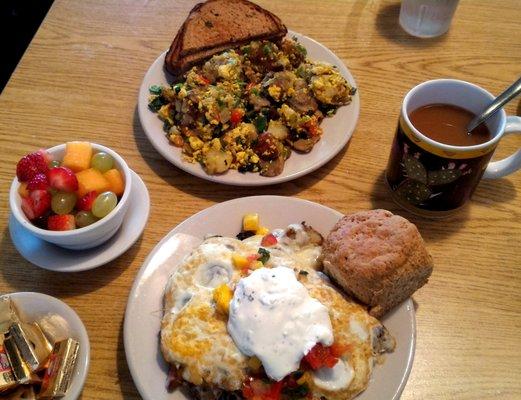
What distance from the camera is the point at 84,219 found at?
1.32m

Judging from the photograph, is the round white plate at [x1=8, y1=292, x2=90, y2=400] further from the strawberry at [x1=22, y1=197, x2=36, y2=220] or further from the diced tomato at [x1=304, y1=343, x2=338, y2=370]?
the diced tomato at [x1=304, y1=343, x2=338, y2=370]

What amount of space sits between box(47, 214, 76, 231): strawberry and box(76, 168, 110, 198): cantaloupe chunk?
8cm

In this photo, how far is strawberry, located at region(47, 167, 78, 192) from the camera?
1.30 metres

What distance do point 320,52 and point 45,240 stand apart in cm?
119

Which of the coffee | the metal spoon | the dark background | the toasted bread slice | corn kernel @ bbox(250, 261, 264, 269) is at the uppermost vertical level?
the metal spoon

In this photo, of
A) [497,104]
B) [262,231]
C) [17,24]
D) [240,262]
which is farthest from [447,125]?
[17,24]

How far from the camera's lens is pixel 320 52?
6.24 feet

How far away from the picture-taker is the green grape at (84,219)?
4.32ft

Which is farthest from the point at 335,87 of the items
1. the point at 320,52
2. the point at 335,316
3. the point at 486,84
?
the point at 335,316

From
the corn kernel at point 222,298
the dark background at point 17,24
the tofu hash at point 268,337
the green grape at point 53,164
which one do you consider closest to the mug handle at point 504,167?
the tofu hash at point 268,337

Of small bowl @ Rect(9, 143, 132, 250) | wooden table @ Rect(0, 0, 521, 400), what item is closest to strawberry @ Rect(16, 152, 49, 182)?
small bowl @ Rect(9, 143, 132, 250)

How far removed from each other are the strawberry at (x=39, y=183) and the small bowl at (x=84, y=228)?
45mm

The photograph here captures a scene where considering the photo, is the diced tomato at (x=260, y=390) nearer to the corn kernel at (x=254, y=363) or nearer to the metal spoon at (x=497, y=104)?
the corn kernel at (x=254, y=363)

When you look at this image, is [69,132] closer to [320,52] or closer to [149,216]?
[149,216]
